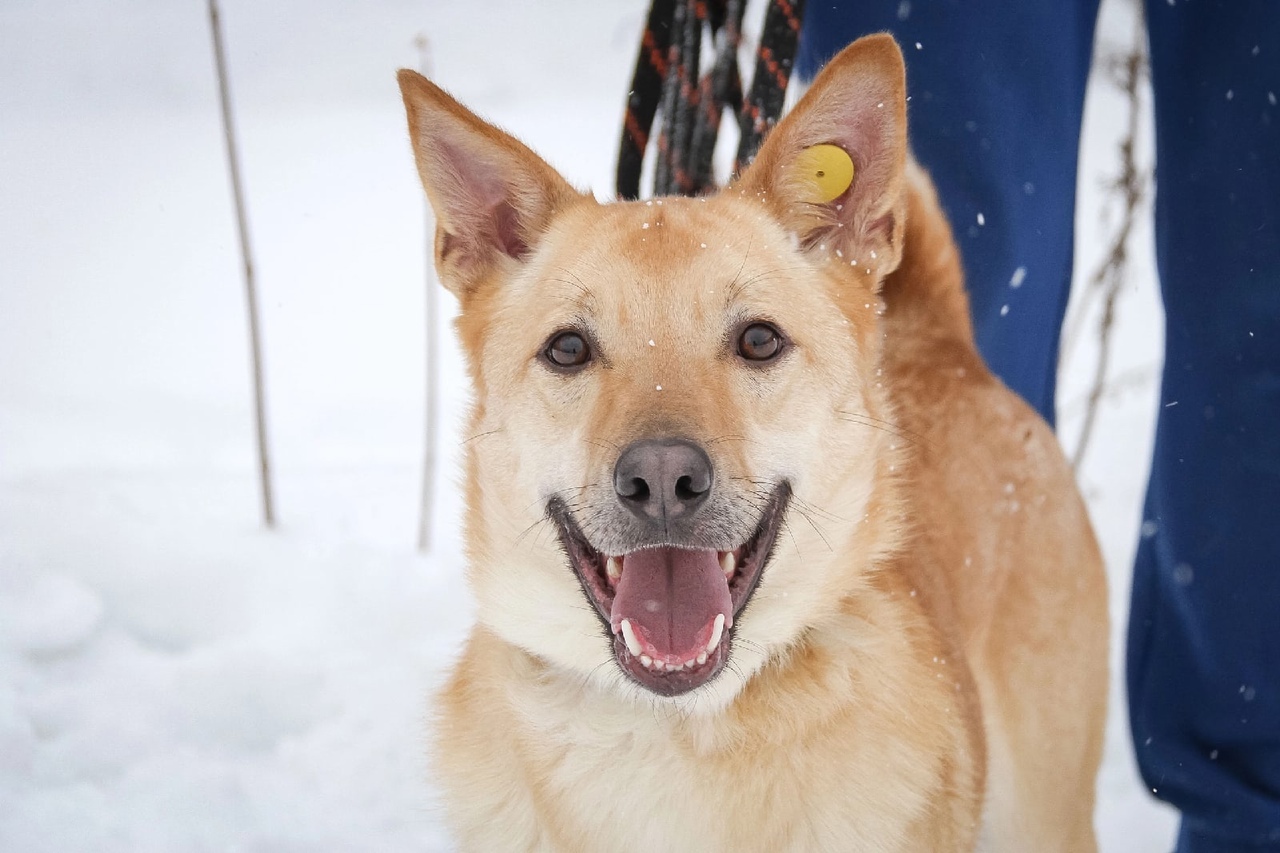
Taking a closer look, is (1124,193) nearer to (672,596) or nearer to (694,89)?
(694,89)

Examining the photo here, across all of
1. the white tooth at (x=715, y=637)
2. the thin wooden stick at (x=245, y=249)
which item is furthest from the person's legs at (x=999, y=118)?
the thin wooden stick at (x=245, y=249)

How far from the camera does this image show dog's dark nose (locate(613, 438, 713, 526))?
144 cm

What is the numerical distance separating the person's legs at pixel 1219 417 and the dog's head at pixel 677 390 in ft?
2.64

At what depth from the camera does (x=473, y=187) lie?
1.93m

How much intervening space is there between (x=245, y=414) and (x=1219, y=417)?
3.68 metres

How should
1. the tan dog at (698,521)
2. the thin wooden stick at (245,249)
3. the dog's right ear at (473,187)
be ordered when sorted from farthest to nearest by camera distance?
the thin wooden stick at (245,249) → the dog's right ear at (473,187) → the tan dog at (698,521)

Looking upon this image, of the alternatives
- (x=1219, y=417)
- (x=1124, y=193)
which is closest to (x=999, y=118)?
(x=1219, y=417)

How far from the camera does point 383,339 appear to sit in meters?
5.03

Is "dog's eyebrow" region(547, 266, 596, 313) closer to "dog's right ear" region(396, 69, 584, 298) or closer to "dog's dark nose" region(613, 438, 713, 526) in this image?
"dog's right ear" region(396, 69, 584, 298)

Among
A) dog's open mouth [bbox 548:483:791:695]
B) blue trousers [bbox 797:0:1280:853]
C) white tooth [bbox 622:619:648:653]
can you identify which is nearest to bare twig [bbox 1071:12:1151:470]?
blue trousers [bbox 797:0:1280:853]

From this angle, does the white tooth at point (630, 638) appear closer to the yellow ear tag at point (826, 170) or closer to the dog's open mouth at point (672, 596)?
the dog's open mouth at point (672, 596)

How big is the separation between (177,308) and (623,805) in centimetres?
369

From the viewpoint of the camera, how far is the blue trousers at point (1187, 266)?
2.08m

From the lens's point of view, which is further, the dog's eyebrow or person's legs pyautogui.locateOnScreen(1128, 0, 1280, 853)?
person's legs pyautogui.locateOnScreen(1128, 0, 1280, 853)
